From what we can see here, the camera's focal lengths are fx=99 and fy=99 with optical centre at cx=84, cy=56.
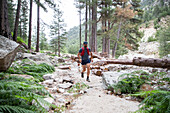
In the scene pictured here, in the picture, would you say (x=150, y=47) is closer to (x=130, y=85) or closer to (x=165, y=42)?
(x=165, y=42)

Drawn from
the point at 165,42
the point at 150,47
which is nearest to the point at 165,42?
the point at 165,42

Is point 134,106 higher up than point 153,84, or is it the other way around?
point 153,84

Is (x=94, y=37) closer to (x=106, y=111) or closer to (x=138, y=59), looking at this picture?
(x=138, y=59)

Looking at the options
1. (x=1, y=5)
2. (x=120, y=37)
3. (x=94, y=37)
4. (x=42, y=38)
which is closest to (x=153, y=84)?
(x=1, y=5)

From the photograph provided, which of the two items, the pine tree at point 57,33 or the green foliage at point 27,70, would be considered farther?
the pine tree at point 57,33

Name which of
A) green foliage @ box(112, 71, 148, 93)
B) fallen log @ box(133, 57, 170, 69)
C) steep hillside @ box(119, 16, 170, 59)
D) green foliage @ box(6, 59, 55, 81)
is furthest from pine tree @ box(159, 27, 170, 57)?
green foliage @ box(6, 59, 55, 81)

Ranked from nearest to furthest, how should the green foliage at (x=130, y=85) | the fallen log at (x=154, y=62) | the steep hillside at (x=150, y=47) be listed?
the green foliage at (x=130, y=85)
the fallen log at (x=154, y=62)
the steep hillside at (x=150, y=47)

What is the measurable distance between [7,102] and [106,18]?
58.4 feet

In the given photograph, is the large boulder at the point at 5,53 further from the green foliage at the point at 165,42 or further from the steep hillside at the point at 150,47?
the green foliage at the point at 165,42

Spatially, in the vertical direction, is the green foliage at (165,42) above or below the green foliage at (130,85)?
above

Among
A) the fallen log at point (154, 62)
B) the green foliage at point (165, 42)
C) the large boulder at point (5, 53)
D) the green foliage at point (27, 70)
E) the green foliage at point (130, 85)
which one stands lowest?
the green foliage at point (130, 85)

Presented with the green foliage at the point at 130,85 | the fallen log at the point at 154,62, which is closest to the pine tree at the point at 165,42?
the fallen log at the point at 154,62

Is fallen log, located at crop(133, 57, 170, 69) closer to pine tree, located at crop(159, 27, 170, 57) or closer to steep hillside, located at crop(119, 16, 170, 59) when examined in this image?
steep hillside, located at crop(119, 16, 170, 59)

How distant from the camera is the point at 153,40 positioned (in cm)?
3691
